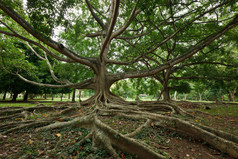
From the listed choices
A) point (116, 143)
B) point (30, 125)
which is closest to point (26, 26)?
point (30, 125)

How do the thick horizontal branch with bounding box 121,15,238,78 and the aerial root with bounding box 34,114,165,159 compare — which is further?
the thick horizontal branch with bounding box 121,15,238,78

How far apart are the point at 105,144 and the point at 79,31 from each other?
738cm

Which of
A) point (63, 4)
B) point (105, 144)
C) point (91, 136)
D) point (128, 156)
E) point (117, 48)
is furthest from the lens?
point (117, 48)

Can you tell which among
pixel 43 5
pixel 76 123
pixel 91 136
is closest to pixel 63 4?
pixel 43 5

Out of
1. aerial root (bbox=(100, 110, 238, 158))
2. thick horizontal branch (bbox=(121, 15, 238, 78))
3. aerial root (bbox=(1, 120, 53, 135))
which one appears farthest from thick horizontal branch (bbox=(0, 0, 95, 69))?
aerial root (bbox=(100, 110, 238, 158))

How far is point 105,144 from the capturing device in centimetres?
263

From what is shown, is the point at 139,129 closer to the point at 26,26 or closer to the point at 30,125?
the point at 30,125

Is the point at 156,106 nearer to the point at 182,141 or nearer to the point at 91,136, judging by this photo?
the point at 182,141

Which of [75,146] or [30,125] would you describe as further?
[30,125]

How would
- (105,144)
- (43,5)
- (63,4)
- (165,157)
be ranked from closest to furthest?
(165,157) → (105,144) → (43,5) → (63,4)

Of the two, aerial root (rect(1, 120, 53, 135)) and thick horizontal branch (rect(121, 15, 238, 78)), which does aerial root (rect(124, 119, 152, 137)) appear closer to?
aerial root (rect(1, 120, 53, 135))

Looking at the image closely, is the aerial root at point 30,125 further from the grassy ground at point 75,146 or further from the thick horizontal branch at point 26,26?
the thick horizontal branch at point 26,26

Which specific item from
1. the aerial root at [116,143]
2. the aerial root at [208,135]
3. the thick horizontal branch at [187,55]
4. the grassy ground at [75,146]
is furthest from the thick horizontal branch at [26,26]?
the aerial root at [208,135]

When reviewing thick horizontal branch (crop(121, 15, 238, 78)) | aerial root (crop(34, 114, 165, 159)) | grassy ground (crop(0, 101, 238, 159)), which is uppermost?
thick horizontal branch (crop(121, 15, 238, 78))
